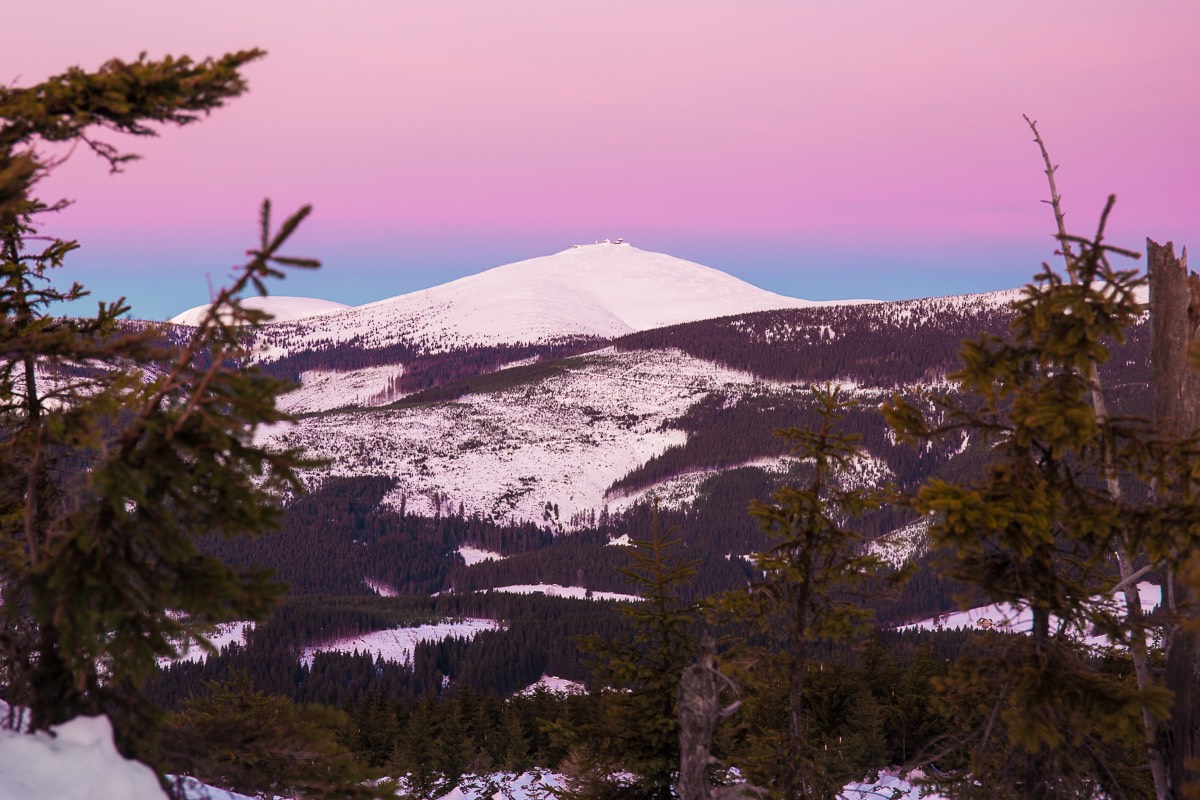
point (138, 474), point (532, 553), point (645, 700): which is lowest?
point (532, 553)

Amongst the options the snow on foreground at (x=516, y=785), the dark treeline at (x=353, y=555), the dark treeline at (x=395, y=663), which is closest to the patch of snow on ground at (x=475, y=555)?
the dark treeline at (x=353, y=555)

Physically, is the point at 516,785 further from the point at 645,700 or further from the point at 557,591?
the point at 557,591

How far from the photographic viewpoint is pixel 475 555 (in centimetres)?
19462

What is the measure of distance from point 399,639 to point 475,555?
271 ft

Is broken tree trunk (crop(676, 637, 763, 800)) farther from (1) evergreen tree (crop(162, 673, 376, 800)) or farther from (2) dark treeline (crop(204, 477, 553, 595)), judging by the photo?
(2) dark treeline (crop(204, 477, 553, 595))

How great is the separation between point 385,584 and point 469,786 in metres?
158

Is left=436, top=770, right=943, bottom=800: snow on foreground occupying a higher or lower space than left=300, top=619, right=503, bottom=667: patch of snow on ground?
higher

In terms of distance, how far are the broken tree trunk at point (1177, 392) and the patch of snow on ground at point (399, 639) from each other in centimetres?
10005

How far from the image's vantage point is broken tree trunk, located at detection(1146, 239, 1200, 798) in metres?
9.30

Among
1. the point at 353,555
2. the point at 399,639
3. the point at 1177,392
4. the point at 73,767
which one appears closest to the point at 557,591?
Answer: the point at 399,639

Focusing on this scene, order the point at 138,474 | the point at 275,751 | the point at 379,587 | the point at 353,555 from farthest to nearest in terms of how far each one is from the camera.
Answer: the point at 353,555 → the point at 379,587 → the point at 275,751 → the point at 138,474

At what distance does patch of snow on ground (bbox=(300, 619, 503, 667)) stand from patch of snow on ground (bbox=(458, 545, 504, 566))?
66.5 meters

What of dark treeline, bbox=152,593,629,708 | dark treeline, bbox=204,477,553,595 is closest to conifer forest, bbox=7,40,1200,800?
dark treeline, bbox=152,593,629,708

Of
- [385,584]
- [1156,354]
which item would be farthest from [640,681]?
[385,584]
